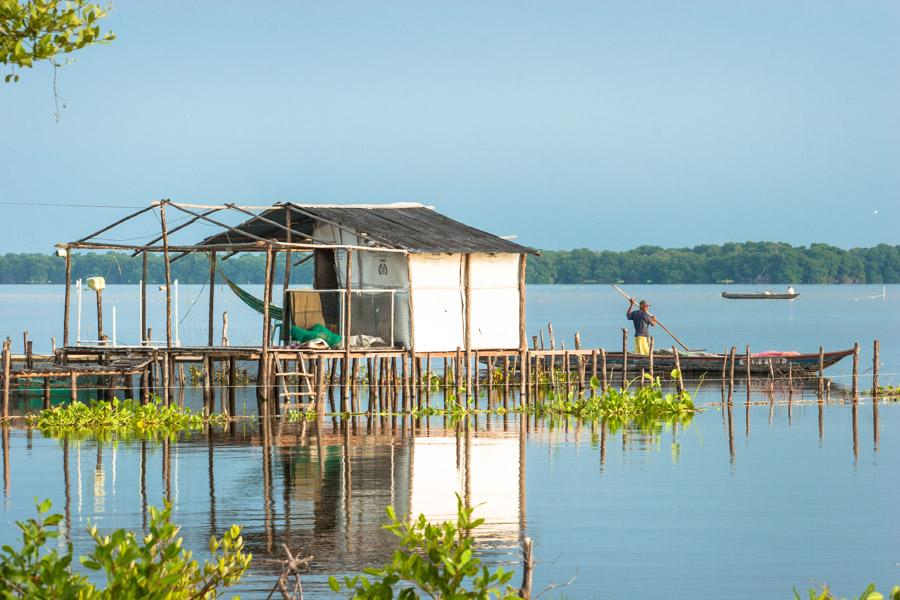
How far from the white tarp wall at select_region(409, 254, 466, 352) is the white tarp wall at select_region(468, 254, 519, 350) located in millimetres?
318

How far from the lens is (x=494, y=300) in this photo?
2773cm

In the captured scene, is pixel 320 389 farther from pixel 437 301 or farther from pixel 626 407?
pixel 626 407

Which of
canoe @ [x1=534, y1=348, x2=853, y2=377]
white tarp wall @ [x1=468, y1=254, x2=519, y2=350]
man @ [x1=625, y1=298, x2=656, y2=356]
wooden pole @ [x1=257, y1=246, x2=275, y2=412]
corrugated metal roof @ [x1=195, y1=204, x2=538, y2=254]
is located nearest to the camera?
wooden pole @ [x1=257, y1=246, x2=275, y2=412]

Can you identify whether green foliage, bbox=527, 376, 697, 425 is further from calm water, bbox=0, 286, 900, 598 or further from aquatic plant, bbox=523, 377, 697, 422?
calm water, bbox=0, 286, 900, 598

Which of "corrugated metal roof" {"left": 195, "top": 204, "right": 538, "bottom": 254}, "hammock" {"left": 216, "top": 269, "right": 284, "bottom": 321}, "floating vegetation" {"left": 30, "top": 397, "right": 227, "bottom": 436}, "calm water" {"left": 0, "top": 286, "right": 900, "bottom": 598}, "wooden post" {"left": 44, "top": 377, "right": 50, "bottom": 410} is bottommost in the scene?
"calm water" {"left": 0, "top": 286, "right": 900, "bottom": 598}

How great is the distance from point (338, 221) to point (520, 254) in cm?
376

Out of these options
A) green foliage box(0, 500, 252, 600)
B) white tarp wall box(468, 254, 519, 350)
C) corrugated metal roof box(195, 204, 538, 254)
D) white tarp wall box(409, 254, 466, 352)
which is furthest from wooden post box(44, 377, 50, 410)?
green foliage box(0, 500, 252, 600)

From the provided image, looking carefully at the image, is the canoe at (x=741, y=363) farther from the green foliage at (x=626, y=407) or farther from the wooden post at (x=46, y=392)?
the wooden post at (x=46, y=392)

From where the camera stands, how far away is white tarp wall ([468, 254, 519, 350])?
2747 cm

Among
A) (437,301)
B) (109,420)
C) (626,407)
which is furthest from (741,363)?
(109,420)

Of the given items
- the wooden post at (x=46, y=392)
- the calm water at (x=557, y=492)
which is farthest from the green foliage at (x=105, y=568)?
the wooden post at (x=46, y=392)

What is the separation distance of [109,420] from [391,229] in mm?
6846

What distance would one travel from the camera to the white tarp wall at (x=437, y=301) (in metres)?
26.6

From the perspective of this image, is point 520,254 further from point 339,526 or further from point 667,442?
point 339,526
